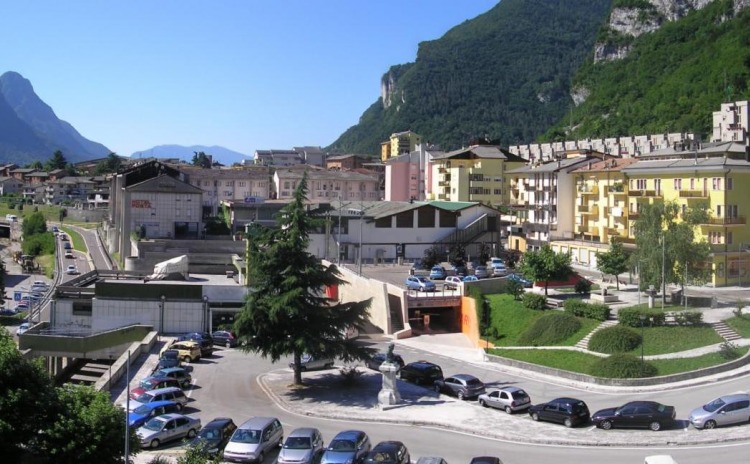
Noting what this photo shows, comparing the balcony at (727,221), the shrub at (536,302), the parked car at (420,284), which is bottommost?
the shrub at (536,302)

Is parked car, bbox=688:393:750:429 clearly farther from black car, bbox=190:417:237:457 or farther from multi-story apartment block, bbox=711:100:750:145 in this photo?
multi-story apartment block, bbox=711:100:750:145

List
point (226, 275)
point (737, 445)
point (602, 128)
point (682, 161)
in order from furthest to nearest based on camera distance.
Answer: point (602, 128) → point (226, 275) → point (682, 161) → point (737, 445)

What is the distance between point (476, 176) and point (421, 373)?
197ft

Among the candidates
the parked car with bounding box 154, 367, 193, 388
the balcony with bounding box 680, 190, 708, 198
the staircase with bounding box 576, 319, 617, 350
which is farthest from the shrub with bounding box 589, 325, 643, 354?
the parked car with bounding box 154, 367, 193, 388

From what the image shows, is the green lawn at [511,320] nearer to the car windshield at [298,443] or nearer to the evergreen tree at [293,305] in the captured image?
the evergreen tree at [293,305]

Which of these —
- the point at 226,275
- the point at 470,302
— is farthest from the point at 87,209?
the point at 470,302

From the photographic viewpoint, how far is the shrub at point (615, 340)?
3659 cm

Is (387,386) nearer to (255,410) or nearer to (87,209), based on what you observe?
(255,410)

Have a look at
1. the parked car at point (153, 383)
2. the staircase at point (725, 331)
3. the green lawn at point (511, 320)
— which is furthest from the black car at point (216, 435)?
the staircase at point (725, 331)

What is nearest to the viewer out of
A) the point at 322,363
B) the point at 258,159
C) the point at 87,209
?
the point at 322,363

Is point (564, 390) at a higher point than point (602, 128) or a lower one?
lower

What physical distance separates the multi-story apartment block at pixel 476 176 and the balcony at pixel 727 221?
138 ft

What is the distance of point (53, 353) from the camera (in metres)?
42.9

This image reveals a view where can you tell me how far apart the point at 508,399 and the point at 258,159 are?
156 metres
